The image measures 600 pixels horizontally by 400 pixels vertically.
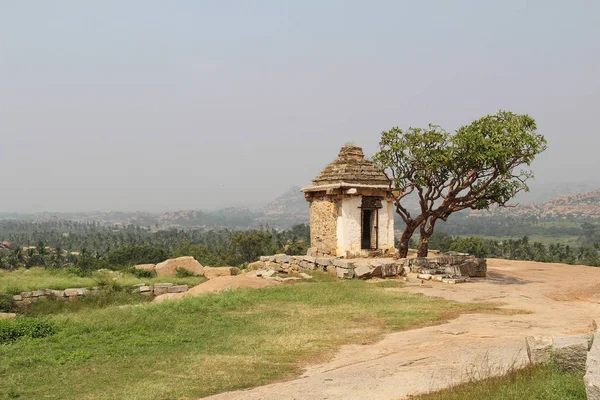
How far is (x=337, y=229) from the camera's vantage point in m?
23.1

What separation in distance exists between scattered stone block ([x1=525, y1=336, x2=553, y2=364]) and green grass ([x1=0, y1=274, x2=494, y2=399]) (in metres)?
3.49

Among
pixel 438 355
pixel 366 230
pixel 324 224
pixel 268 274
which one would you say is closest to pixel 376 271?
pixel 268 274

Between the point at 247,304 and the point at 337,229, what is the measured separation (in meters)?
9.58

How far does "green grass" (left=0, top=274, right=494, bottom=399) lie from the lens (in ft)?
25.5

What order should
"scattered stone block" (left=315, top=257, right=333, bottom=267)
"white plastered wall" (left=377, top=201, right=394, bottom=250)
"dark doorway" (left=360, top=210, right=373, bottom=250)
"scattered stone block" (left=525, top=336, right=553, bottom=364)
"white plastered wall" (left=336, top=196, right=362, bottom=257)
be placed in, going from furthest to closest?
"dark doorway" (left=360, top=210, right=373, bottom=250) → "white plastered wall" (left=377, top=201, right=394, bottom=250) → "white plastered wall" (left=336, top=196, right=362, bottom=257) → "scattered stone block" (left=315, top=257, right=333, bottom=267) → "scattered stone block" (left=525, top=336, right=553, bottom=364)

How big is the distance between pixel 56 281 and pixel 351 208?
45.5ft

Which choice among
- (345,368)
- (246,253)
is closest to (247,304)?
(345,368)

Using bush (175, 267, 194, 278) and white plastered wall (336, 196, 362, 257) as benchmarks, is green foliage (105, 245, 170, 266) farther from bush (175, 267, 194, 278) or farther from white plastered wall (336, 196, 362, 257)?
white plastered wall (336, 196, 362, 257)

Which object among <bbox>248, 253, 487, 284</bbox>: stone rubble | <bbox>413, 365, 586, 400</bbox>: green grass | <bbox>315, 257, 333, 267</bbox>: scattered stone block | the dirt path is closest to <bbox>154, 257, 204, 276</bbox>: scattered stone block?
<bbox>248, 253, 487, 284</bbox>: stone rubble

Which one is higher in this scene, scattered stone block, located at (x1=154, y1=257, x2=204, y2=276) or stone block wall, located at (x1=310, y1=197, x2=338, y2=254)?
stone block wall, located at (x1=310, y1=197, x2=338, y2=254)

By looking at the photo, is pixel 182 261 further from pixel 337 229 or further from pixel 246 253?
pixel 246 253

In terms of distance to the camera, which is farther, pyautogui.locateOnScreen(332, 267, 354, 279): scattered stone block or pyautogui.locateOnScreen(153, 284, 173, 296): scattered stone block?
pyautogui.locateOnScreen(153, 284, 173, 296): scattered stone block

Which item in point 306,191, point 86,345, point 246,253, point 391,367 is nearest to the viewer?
point 391,367

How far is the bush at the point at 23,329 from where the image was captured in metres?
10.7
